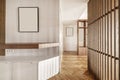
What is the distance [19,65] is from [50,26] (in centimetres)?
206

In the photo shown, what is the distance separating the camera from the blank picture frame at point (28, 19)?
5.82 metres

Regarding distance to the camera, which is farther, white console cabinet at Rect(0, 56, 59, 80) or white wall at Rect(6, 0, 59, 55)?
white wall at Rect(6, 0, 59, 55)

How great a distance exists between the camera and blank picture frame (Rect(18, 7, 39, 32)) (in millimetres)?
5824

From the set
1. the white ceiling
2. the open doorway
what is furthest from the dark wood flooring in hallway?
the open doorway

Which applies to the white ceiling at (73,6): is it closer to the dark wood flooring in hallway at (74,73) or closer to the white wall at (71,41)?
the dark wood flooring in hallway at (74,73)

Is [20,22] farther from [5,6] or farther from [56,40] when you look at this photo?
[56,40]

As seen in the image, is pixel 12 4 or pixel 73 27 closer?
pixel 12 4

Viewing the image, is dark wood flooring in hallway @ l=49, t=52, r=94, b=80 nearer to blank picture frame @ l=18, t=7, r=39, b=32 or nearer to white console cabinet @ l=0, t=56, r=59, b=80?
white console cabinet @ l=0, t=56, r=59, b=80

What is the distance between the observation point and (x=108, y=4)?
341 cm

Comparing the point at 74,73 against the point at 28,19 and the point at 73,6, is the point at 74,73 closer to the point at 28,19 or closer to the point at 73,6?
the point at 28,19

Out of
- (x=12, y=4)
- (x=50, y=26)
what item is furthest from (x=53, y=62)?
(x=12, y=4)

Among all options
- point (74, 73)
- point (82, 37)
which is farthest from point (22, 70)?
point (82, 37)

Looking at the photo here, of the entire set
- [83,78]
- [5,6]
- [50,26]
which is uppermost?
[5,6]

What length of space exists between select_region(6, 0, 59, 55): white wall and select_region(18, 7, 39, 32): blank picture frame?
0.37 ft
